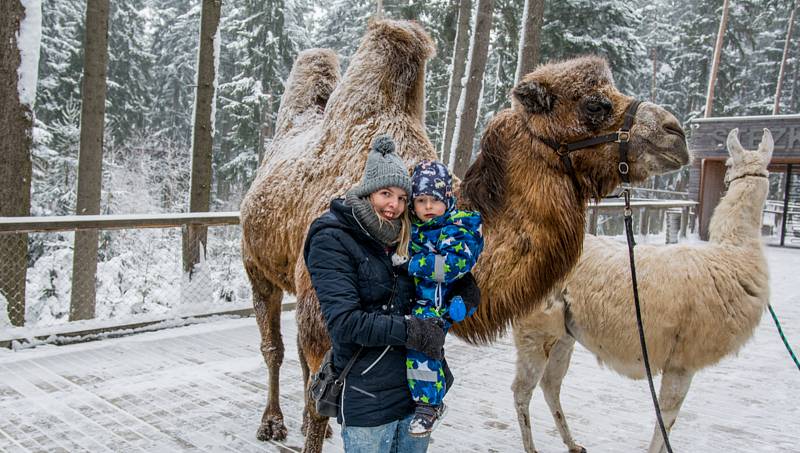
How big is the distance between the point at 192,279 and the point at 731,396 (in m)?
6.65

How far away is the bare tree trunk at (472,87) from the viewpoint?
10664 millimetres

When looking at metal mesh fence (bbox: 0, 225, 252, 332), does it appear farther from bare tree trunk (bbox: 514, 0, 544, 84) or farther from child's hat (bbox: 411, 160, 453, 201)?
bare tree trunk (bbox: 514, 0, 544, 84)

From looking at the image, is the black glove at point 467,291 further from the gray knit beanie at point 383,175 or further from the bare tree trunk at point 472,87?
the bare tree trunk at point 472,87

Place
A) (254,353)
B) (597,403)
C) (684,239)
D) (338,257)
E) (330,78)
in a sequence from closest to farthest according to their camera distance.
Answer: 1. (338,257)
2. (597,403)
3. (330,78)
4. (254,353)
5. (684,239)

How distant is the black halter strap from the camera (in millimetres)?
2422

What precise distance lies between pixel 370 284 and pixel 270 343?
2534 mm

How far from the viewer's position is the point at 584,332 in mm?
3945

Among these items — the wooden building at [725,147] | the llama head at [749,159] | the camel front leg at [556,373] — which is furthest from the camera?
the wooden building at [725,147]

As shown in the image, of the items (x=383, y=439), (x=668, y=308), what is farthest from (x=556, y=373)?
(x=383, y=439)

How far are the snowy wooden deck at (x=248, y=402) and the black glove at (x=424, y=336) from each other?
7.70ft

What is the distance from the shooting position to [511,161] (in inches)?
103

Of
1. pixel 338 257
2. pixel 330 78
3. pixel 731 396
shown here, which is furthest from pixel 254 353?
pixel 731 396

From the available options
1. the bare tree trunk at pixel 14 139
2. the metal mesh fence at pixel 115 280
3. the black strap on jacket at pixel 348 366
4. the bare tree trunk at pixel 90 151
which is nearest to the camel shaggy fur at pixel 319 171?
the black strap on jacket at pixel 348 366

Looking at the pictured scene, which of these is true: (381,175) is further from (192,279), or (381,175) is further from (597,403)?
(192,279)
